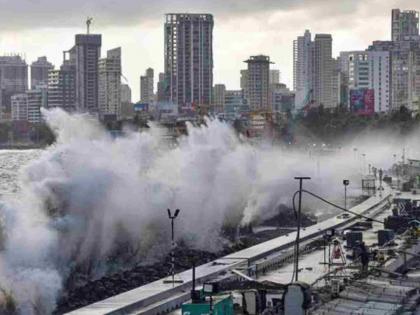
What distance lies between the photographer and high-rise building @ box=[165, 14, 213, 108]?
197625 mm

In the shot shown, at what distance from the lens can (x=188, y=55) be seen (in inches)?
7840

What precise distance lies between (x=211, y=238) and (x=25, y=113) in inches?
6272

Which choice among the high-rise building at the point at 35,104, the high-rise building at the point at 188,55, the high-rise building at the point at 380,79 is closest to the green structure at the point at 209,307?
the high-rise building at the point at 380,79

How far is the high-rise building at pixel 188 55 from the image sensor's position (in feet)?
648

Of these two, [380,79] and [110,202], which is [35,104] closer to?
[380,79]

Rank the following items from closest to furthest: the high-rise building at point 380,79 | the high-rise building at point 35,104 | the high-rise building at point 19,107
→ the high-rise building at point 380,79 → the high-rise building at point 35,104 → the high-rise building at point 19,107

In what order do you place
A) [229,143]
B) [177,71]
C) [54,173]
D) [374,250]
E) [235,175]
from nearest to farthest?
[374,250]
[54,173]
[235,175]
[229,143]
[177,71]

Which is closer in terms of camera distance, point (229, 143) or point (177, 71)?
point (229, 143)

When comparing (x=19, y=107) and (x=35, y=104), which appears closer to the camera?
(x=35, y=104)

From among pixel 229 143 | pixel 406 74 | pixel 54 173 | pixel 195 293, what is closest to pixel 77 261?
pixel 54 173

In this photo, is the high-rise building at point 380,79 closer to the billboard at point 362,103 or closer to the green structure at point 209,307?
the billboard at point 362,103

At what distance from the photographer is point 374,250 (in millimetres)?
31719

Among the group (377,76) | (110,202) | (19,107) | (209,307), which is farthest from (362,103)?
(209,307)

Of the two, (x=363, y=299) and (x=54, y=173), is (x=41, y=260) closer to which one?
(x=54, y=173)
